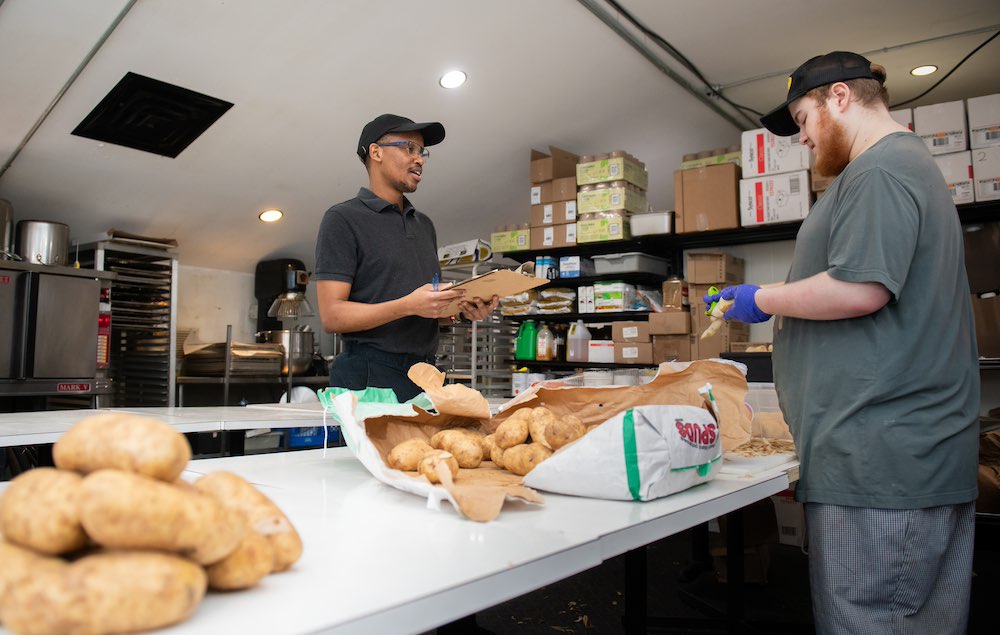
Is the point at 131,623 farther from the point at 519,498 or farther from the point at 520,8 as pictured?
the point at 520,8

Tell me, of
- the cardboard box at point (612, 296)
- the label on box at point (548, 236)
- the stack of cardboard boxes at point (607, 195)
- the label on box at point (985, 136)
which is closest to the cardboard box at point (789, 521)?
the cardboard box at point (612, 296)

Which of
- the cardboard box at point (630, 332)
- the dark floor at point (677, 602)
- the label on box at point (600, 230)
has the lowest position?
the dark floor at point (677, 602)

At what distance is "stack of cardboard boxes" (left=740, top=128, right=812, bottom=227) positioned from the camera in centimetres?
430

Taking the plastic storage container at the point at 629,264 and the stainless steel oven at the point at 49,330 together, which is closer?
the stainless steel oven at the point at 49,330

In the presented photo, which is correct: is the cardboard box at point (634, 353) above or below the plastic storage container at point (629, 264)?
below

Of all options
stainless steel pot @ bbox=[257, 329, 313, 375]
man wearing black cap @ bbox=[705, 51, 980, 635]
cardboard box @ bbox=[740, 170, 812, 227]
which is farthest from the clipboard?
stainless steel pot @ bbox=[257, 329, 313, 375]

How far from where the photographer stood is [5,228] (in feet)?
13.7

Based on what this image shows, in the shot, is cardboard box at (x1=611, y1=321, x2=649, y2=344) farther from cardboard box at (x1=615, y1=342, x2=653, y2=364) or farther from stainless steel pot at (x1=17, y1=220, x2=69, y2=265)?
stainless steel pot at (x1=17, y1=220, x2=69, y2=265)

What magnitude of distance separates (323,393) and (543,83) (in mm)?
3810

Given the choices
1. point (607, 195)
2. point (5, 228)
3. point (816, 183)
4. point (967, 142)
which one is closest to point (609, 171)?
point (607, 195)

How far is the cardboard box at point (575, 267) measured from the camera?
16.9 ft

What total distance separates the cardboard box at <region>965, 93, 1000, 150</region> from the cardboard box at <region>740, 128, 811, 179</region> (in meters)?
0.84

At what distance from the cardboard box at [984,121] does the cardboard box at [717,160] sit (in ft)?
4.10

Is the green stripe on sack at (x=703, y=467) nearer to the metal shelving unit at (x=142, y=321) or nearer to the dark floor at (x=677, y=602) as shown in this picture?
the dark floor at (x=677, y=602)
